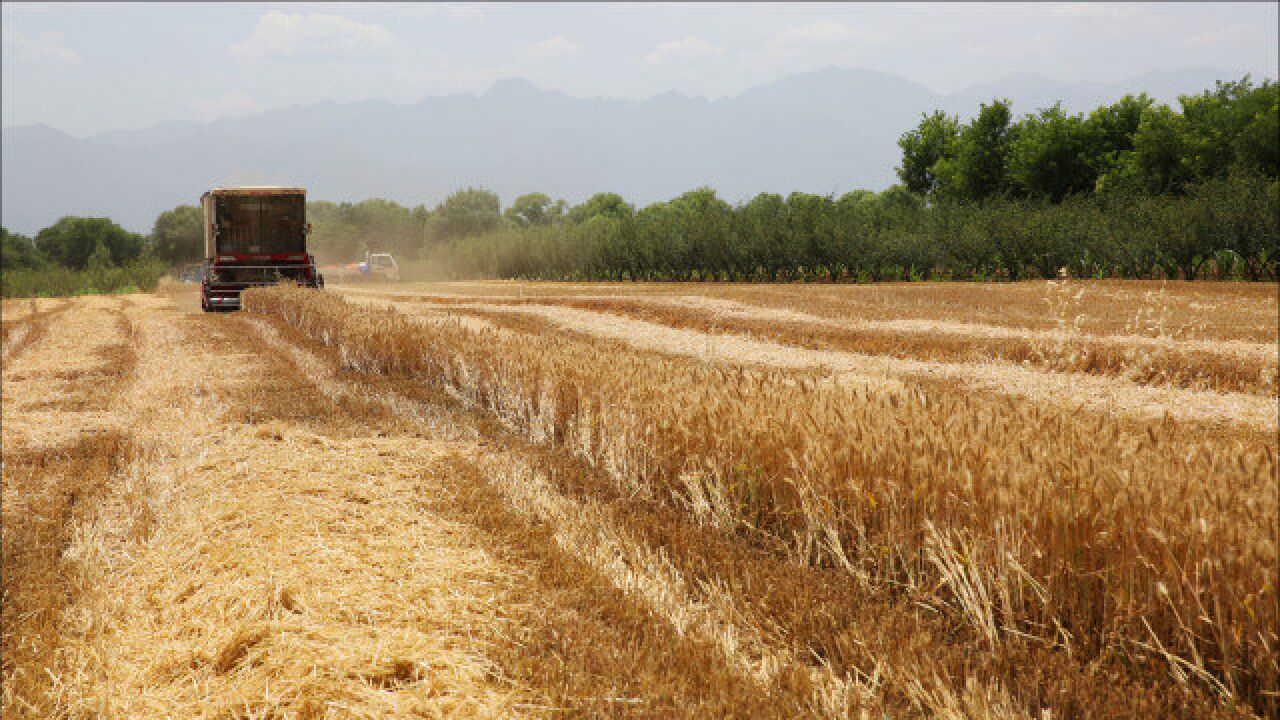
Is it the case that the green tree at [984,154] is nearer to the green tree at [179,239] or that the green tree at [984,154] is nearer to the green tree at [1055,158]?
the green tree at [1055,158]

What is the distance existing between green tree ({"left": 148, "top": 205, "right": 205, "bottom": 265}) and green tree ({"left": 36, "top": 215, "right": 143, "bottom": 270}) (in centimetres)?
319

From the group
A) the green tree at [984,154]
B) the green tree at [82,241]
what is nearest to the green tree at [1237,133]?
the green tree at [984,154]

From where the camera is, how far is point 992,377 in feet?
32.0

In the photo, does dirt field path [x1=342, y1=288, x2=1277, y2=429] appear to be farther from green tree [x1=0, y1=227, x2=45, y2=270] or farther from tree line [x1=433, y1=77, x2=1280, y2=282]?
green tree [x1=0, y1=227, x2=45, y2=270]

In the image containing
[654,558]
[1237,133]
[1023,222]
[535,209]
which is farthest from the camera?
[535,209]

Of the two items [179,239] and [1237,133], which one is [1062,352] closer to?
[1237,133]

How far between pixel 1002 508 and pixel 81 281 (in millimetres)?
43442

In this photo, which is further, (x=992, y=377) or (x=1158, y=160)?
(x=1158, y=160)

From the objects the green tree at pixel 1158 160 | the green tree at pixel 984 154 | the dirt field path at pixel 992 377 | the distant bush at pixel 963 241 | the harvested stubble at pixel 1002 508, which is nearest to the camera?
the harvested stubble at pixel 1002 508

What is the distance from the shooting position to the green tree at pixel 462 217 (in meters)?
90.0

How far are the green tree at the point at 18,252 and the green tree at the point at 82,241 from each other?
1274mm

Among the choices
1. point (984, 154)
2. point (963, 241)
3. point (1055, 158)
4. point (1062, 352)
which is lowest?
point (1062, 352)

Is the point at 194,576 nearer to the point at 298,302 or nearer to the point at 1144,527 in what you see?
the point at 1144,527

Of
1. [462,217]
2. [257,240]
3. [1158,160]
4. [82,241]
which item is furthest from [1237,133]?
[82,241]
